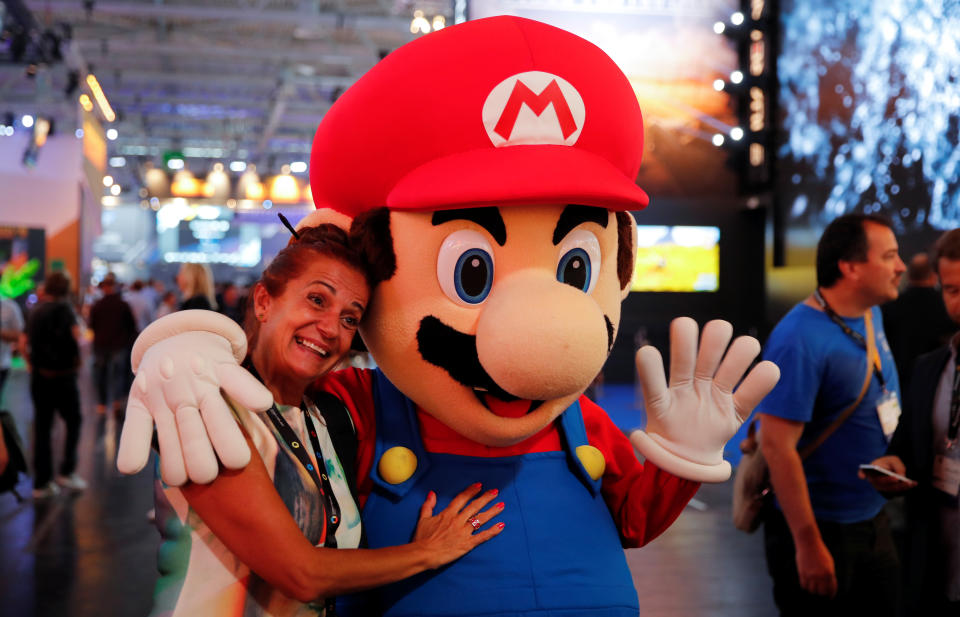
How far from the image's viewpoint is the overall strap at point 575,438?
169cm

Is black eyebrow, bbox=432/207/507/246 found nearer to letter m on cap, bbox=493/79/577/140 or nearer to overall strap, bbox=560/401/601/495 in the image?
letter m on cap, bbox=493/79/577/140

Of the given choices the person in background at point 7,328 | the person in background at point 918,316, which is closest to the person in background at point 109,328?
the person in background at point 7,328

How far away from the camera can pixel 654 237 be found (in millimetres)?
9367

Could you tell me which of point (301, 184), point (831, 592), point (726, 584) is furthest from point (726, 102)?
point (301, 184)

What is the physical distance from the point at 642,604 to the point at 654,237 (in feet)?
19.5

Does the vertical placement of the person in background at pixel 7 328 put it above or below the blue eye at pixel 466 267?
below

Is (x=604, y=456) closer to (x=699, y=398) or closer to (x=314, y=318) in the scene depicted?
(x=699, y=398)

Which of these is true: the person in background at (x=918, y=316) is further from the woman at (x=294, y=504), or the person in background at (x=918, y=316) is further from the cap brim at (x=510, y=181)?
the woman at (x=294, y=504)

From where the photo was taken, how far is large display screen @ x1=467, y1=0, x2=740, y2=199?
7797mm

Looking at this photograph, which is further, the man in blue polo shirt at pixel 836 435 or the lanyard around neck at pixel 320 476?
the man in blue polo shirt at pixel 836 435

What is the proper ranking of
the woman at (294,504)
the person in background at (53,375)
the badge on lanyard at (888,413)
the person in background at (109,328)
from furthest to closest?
the person in background at (109,328)
the person in background at (53,375)
the badge on lanyard at (888,413)
the woman at (294,504)

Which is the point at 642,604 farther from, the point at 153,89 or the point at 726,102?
the point at 153,89

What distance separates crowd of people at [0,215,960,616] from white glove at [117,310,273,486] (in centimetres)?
A: 13

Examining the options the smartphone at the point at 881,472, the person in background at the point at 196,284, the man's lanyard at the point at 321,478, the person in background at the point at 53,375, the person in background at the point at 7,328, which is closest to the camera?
the man's lanyard at the point at 321,478
